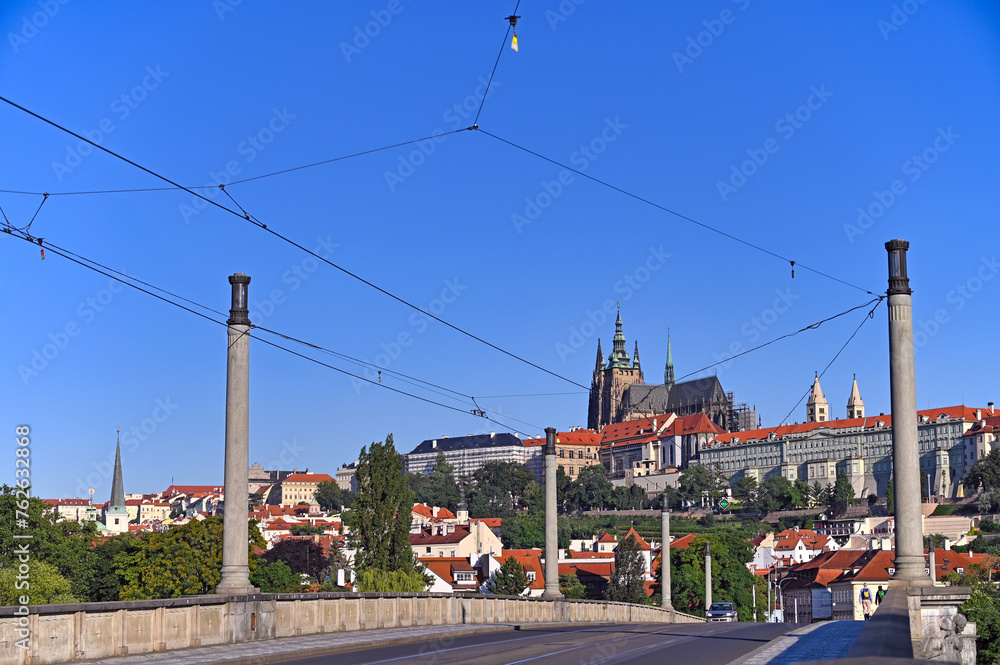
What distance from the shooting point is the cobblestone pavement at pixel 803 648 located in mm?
17219

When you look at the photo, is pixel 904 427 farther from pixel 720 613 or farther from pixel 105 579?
pixel 105 579

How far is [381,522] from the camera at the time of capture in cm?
6172

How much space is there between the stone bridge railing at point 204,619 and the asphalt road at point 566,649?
1925mm

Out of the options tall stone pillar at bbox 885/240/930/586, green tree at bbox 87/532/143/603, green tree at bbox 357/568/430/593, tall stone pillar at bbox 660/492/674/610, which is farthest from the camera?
green tree at bbox 87/532/143/603

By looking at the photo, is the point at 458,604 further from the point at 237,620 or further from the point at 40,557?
the point at 40,557

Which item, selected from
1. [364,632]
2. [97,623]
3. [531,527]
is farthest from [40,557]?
[531,527]

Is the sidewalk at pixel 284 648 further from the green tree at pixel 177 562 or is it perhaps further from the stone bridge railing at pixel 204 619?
the green tree at pixel 177 562

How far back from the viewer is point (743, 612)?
94.4m

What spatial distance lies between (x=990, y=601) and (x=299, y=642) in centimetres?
2002

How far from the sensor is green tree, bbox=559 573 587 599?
112m

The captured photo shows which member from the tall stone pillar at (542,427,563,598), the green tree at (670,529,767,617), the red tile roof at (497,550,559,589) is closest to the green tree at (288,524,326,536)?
the red tile roof at (497,550,559,589)

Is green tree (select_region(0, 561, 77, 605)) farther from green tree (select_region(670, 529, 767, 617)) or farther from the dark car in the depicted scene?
green tree (select_region(670, 529, 767, 617))

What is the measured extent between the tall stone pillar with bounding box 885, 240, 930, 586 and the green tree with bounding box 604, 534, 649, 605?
84423mm

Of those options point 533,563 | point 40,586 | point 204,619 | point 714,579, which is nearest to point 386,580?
point 40,586
